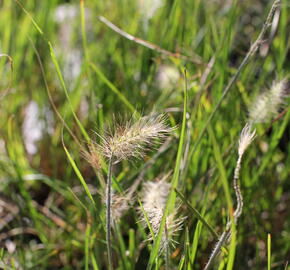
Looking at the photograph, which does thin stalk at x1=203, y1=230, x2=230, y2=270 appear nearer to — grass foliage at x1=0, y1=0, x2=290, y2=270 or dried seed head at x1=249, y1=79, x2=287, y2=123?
grass foliage at x1=0, y1=0, x2=290, y2=270

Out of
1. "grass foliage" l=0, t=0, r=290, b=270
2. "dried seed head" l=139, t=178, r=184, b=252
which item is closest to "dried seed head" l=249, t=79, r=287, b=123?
"grass foliage" l=0, t=0, r=290, b=270

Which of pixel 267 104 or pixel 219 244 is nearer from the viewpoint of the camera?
pixel 219 244

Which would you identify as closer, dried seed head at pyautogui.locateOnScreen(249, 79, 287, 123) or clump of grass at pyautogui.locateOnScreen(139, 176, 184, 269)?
clump of grass at pyautogui.locateOnScreen(139, 176, 184, 269)

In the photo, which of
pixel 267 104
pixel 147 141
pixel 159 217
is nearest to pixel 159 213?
pixel 159 217

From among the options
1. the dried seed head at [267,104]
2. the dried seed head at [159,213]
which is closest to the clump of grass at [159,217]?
the dried seed head at [159,213]

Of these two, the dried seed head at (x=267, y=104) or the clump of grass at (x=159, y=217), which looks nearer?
the clump of grass at (x=159, y=217)

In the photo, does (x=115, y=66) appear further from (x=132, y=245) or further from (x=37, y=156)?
(x=132, y=245)

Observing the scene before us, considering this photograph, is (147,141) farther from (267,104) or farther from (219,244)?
(267,104)

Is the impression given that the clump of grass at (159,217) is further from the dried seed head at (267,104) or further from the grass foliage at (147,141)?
the dried seed head at (267,104)

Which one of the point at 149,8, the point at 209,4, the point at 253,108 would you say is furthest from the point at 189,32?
the point at 253,108
